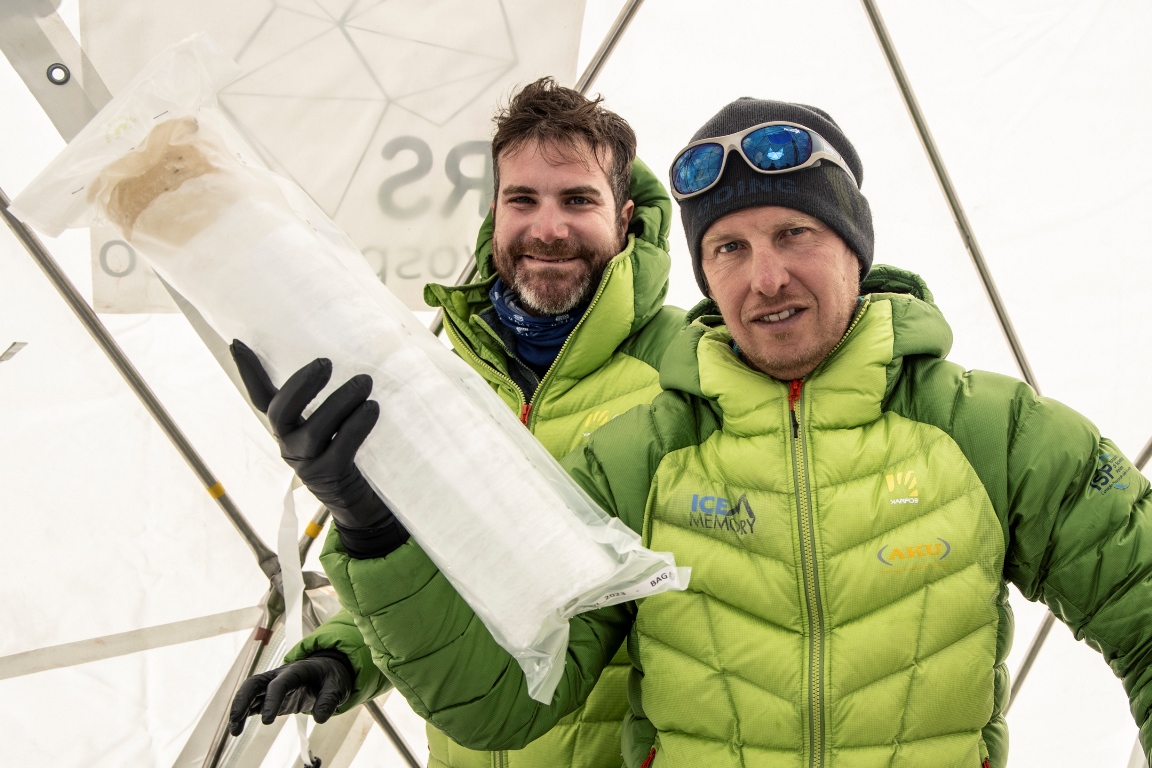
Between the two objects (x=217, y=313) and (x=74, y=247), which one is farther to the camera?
(x=74, y=247)

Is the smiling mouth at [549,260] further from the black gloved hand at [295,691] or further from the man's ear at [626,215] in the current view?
the black gloved hand at [295,691]

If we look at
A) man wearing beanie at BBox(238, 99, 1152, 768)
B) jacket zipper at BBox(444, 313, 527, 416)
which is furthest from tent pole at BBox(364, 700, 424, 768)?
man wearing beanie at BBox(238, 99, 1152, 768)

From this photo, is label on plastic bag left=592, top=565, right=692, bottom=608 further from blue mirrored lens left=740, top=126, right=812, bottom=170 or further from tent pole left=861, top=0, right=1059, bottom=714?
tent pole left=861, top=0, right=1059, bottom=714

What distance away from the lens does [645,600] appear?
0.87 meters

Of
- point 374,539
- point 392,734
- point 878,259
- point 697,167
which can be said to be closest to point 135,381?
Result: point 392,734

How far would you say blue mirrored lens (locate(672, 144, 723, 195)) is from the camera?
0.93 metres

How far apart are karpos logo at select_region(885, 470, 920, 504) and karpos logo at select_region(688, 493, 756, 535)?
14cm

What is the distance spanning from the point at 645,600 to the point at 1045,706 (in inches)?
58.8

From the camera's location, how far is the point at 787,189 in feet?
2.95

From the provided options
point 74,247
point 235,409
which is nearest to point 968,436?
point 235,409

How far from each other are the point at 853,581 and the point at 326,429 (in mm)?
515

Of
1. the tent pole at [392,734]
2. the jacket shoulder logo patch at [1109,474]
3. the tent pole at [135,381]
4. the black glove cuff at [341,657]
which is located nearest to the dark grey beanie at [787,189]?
the jacket shoulder logo patch at [1109,474]

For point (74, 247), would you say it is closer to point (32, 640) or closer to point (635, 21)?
point (32, 640)

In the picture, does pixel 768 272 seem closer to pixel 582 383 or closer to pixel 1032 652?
pixel 582 383
